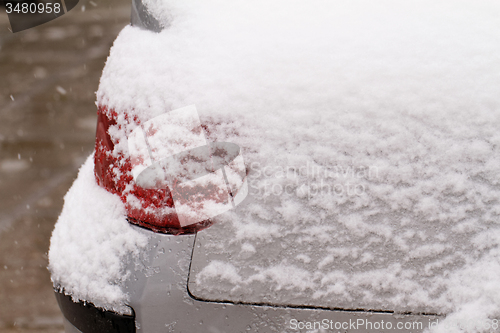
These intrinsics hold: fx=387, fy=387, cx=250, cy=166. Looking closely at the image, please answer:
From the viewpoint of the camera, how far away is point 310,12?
1111mm

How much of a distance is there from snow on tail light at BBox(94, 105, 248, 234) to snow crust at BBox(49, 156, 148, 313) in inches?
3.0

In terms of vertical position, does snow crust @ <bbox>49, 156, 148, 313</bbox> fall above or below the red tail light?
below

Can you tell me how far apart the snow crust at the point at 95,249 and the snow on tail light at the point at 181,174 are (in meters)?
0.08

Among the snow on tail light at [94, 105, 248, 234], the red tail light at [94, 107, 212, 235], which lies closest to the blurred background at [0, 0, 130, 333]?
the red tail light at [94, 107, 212, 235]

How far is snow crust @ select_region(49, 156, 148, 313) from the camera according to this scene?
0.98 m

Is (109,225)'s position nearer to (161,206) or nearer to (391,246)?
(161,206)

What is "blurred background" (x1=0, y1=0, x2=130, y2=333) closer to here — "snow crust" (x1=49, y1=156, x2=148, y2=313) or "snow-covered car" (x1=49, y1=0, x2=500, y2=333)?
"snow crust" (x1=49, y1=156, x2=148, y2=313)

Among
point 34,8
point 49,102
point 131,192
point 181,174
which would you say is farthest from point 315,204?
point 34,8

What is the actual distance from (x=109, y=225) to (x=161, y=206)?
181mm

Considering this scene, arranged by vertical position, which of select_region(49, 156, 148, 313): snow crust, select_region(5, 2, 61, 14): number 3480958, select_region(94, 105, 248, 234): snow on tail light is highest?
select_region(94, 105, 248, 234): snow on tail light

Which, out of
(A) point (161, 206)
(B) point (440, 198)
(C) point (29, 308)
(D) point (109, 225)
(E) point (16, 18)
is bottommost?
(C) point (29, 308)

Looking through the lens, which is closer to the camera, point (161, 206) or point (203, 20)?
point (161, 206)

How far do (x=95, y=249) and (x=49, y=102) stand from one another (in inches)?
103

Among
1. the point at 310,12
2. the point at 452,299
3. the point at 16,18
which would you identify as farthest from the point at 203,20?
the point at 16,18
